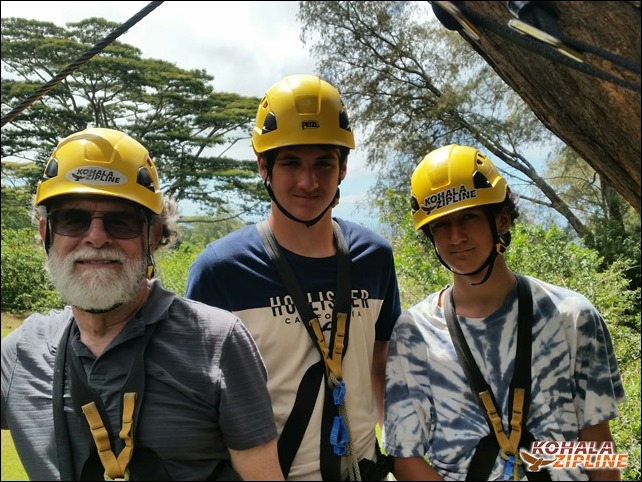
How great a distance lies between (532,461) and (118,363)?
58.0 inches

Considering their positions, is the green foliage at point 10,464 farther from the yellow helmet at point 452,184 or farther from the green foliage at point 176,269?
the yellow helmet at point 452,184

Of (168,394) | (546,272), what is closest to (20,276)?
(546,272)

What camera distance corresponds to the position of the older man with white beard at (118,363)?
6.02ft

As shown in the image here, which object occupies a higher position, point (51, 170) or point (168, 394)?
point (51, 170)

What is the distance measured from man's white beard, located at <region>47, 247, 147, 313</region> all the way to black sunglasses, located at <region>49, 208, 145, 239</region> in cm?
8

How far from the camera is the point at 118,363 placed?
1933 mm

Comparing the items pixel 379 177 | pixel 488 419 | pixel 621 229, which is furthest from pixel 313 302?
pixel 379 177

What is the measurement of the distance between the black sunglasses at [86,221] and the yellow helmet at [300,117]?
0.72 metres

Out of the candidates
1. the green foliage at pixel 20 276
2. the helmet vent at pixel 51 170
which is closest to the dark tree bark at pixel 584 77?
the helmet vent at pixel 51 170

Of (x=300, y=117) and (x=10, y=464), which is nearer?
(x=300, y=117)

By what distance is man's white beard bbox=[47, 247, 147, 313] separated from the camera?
200cm

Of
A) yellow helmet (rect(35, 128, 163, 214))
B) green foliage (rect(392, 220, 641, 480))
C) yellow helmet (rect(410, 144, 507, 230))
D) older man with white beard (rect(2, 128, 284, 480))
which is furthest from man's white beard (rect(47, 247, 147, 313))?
green foliage (rect(392, 220, 641, 480))

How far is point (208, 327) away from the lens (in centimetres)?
198

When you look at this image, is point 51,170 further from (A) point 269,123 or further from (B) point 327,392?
(B) point 327,392
